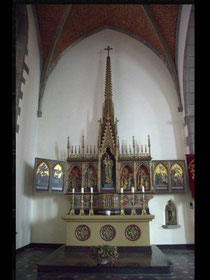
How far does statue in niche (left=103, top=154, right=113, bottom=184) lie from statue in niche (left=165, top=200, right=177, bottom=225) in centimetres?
266

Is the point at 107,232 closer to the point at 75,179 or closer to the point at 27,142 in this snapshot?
the point at 75,179

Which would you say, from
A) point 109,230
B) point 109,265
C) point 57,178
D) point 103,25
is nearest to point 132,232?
point 109,230

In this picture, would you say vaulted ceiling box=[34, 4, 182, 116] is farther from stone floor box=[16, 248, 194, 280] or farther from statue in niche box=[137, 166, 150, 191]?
stone floor box=[16, 248, 194, 280]

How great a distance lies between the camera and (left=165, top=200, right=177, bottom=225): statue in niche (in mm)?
11719

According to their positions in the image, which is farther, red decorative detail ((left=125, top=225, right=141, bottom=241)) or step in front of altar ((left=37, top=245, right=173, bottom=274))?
red decorative detail ((left=125, top=225, right=141, bottom=241))

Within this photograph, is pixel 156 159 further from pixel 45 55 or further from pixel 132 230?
pixel 45 55

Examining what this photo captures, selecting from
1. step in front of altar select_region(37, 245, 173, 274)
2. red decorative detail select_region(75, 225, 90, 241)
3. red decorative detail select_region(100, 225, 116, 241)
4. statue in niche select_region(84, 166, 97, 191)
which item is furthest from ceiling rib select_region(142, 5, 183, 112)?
→ step in front of altar select_region(37, 245, 173, 274)

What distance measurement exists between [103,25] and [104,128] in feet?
19.0

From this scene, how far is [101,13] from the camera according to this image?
13.6m

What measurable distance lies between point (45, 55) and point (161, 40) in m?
5.45

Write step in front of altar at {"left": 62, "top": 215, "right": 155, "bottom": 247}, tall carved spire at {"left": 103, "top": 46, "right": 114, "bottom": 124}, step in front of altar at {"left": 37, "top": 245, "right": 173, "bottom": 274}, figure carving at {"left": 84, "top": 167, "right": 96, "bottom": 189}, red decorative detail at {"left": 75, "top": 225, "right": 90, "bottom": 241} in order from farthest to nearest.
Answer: tall carved spire at {"left": 103, "top": 46, "right": 114, "bottom": 124}, figure carving at {"left": 84, "top": 167, "right": 96, "bottom": 189}, red decorative detail at {"left": 75, "top": 225, "right": 90, "bottom": 241}, step in front of altar at {"left": 62, "top": 215, "right": 155, "bottom": 247}, step in front of altar at {"left": 37, "top": 245, "right": 173, "bottom": 274}

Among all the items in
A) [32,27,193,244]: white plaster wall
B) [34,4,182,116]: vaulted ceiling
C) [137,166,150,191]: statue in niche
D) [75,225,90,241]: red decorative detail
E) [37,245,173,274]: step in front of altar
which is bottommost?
[37,245,173,274]: step in front of altar
